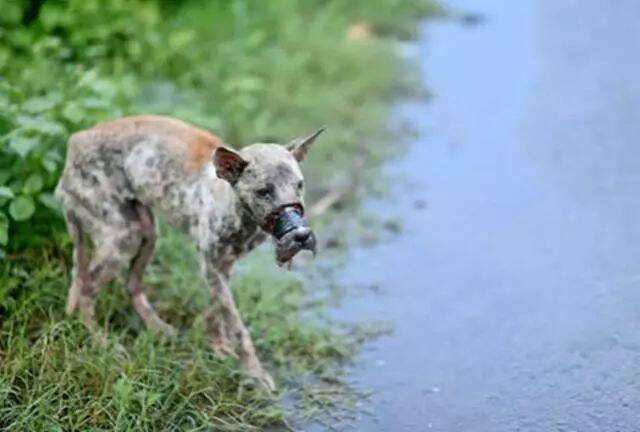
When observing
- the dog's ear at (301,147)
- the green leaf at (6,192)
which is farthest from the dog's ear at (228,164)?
the green leaf at (6,192)

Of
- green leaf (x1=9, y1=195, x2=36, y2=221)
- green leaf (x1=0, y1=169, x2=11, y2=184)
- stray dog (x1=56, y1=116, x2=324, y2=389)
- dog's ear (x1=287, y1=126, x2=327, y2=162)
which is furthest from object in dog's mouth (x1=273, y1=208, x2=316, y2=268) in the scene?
green leaf (x1=0, y1=169, x2=11, y2=184)

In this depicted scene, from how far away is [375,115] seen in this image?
852 cm

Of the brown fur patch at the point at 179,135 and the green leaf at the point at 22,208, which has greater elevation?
the brown fur patch at the point at 179,135

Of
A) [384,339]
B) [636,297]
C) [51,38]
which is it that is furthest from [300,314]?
[51,38]

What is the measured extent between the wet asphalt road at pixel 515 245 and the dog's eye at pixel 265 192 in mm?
923

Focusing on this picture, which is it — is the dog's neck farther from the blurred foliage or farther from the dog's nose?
the blurred foliage

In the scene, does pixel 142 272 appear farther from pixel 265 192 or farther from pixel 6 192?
pixel 265 192

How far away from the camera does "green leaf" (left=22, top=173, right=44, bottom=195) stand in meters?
5.77

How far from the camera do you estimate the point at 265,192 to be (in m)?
4.86

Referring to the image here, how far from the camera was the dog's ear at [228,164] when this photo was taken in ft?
15.9

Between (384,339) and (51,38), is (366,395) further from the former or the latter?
(51,38)

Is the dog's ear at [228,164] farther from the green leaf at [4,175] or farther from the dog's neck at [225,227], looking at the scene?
the green leaf at [4,175]

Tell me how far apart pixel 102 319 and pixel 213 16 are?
12.2 feet

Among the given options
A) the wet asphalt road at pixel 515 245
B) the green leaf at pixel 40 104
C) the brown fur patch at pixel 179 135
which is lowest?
the wet asphalt road at pixel 515 245
